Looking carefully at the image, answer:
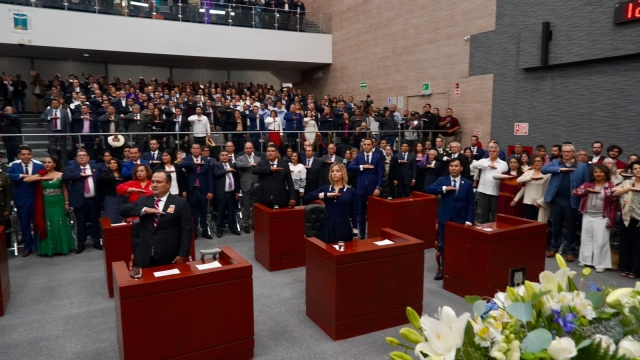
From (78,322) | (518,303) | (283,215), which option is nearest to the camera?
(518,303)

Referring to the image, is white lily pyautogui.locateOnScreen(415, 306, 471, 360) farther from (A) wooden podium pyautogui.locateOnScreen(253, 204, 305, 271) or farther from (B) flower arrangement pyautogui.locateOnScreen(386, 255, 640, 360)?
(A) wooden podium pyautogui.locateOnScreen(253, 204, 305, 271)

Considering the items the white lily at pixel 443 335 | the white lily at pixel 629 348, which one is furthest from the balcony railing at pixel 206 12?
the white lily at pixel 629 348

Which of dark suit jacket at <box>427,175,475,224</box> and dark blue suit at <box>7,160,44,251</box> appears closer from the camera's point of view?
dark suit jacket at <box>427,175,475,224</box>

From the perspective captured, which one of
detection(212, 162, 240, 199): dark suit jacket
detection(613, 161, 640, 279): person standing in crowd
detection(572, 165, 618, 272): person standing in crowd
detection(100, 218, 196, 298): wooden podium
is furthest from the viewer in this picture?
detection(212, 162, 240, 199): dark suit jacket

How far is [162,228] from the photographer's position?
4250mm

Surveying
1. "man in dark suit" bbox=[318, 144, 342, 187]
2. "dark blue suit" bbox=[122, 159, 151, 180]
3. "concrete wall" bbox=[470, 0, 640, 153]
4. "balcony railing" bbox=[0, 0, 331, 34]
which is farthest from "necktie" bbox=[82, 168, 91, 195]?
"concrete wall" bbox=[470, 0, 640, 153]

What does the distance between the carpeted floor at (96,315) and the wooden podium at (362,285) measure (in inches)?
5.8

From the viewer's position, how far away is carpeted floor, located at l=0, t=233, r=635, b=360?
4129 millimetres

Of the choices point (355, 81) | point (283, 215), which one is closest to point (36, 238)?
point (283, 215)

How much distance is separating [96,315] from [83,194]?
10.3 feet

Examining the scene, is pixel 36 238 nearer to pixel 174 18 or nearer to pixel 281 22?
pixel 174 18

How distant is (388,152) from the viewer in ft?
34.6

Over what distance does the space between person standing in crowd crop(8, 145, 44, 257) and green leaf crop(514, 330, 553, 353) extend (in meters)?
8.01

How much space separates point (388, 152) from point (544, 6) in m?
5.17
